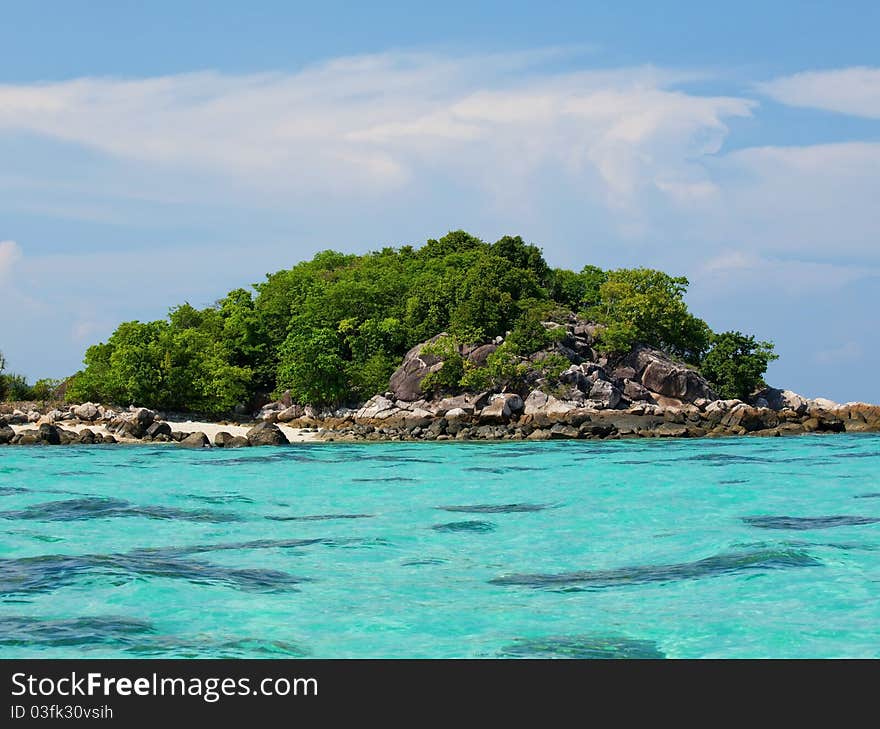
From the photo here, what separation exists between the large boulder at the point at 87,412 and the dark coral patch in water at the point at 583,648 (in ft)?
143

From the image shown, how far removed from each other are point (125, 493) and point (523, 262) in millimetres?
45374

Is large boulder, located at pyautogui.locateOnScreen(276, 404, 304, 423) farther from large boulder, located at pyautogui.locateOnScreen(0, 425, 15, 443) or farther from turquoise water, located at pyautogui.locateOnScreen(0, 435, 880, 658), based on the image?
turquoise water, located at pyautogui.locateOnScreen(0, 435, 880, 658)

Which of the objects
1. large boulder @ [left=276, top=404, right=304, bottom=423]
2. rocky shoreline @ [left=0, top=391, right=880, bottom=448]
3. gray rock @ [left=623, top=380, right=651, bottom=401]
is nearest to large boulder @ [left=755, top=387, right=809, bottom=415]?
rocky shoreline @ [left=0, top=391, right=880, bottom=448]

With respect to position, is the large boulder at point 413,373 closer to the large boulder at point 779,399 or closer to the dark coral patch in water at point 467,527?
the large boulder at point 779,399

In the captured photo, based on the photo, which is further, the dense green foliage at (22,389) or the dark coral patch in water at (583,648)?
the dense green foliage at (22,389)

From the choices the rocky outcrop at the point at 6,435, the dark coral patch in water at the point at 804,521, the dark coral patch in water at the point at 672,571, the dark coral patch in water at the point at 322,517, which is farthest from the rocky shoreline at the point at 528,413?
the dark coral patch in water at the point at 672,571

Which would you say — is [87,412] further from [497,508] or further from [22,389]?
[497,508]

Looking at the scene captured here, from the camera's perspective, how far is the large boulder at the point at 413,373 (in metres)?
53.2

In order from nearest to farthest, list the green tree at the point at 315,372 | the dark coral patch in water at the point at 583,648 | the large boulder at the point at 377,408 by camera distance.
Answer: the dark coral patch in water at the point at 583,648
the large boulder at the point at 377,408
the green tree at the point at 315,372

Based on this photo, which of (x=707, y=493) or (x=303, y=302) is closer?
(x=707, y=493)
